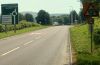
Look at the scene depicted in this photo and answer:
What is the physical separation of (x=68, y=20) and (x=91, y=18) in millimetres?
160413

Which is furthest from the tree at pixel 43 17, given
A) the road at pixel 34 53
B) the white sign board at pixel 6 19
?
the road at pixel 34 53

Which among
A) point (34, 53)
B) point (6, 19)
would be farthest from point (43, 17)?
point (34, 53)

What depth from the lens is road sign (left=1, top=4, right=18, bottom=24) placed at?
61.8 metres

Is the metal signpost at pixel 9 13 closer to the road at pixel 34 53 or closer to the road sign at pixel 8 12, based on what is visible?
the road sign at pixel 8 12

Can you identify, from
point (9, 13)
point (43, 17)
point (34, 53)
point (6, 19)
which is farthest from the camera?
point (43, 17)

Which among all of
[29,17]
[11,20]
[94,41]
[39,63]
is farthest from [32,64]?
[29,17]

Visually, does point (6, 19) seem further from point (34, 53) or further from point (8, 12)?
point (34, 53)

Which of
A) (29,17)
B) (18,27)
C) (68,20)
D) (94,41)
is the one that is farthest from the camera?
(68,20)

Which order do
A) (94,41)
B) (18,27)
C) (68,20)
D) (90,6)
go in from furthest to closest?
1. (68,20)
2. (18,27)
3. (94,41)
4. (90,6)

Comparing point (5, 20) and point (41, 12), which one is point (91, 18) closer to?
point (5, 20)

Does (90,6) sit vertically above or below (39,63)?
above

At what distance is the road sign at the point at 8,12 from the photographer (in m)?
61.8

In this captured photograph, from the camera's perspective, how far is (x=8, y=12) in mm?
62000

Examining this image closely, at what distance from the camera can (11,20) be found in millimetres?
62156
